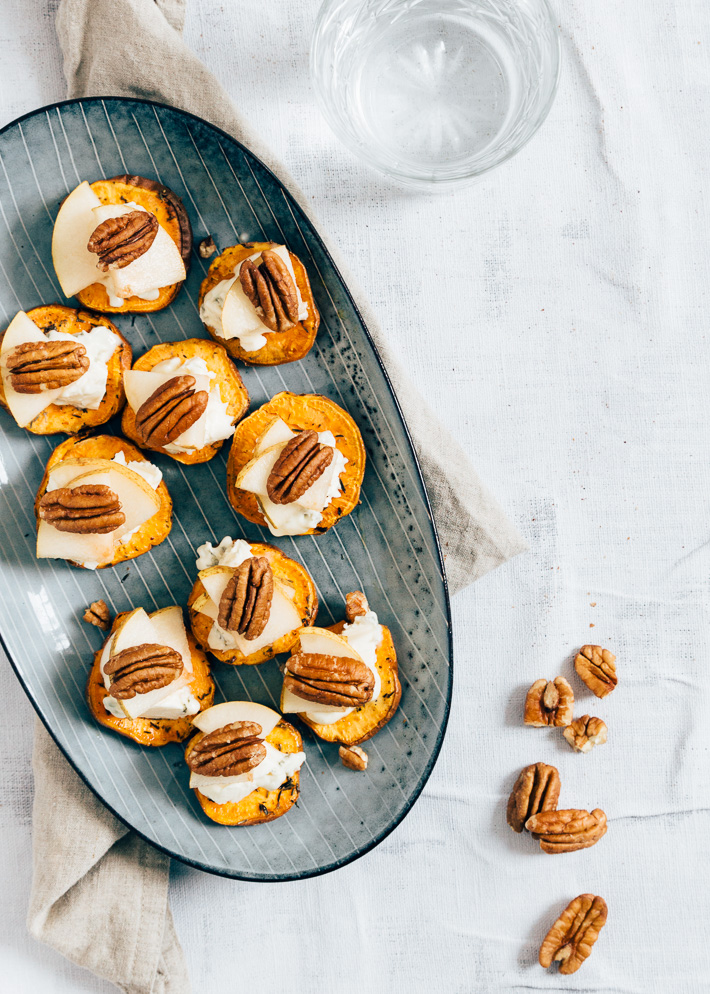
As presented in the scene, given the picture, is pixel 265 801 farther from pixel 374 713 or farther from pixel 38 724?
pixel 38 724

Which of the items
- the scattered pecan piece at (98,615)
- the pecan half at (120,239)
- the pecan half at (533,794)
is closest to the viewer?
the pecan half at (120,239)

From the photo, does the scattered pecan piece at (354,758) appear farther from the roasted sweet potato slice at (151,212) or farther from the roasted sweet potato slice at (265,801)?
the roasted sweet potato slice at (151,212)

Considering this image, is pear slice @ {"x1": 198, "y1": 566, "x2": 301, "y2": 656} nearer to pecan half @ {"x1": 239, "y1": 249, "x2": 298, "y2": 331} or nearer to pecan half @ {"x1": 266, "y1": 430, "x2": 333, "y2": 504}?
pecan half @ {"x1": 266, "y1": 430, "x2": 333, "y2": 504}

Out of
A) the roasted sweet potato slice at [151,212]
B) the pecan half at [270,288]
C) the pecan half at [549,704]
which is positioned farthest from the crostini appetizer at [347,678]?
the roasted sweet potato slice at [151,212]

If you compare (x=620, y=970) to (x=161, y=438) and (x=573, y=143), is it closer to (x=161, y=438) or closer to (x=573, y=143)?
(x=161, y=438)

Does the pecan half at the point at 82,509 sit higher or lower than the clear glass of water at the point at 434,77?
lower

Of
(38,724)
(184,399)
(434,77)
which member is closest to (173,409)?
(184,399)
